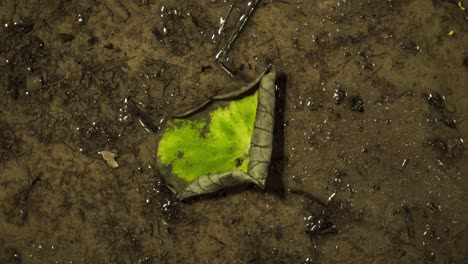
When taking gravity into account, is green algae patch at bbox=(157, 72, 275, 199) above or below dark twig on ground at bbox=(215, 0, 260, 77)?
below

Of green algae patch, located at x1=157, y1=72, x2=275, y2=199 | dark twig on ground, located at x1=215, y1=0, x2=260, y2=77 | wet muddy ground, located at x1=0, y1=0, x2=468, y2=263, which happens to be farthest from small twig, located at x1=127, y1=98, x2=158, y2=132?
dark twig on ground, located at x1=215, y1=0, x2=260, y2=77

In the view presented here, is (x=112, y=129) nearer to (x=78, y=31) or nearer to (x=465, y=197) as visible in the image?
(x=78, y=31)

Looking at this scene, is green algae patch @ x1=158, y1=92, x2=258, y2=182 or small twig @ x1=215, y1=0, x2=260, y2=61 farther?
small twig @ x1=215, y1=0, x2=260, y2=61

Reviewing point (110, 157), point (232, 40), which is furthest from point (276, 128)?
point (110, 157)

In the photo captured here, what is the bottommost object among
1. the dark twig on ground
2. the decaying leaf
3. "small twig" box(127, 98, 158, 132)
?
the decaying leaf

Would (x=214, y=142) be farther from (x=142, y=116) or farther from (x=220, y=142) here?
(x=142, y=116)

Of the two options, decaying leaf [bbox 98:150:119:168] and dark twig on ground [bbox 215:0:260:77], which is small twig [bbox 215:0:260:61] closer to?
dark twig on ground [bbox 215:0:260:77]
